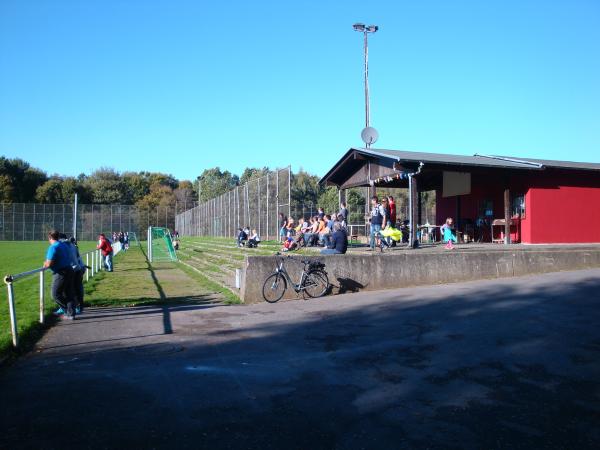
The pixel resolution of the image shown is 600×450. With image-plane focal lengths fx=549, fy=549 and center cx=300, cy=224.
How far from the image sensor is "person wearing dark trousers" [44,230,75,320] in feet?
33.0

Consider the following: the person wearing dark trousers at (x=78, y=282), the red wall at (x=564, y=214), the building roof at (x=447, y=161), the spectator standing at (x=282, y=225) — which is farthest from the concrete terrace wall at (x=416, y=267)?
the spectator standing at (x=282, y=225)

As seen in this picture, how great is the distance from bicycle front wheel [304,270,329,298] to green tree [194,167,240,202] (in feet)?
202

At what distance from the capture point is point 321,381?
19.4 feet

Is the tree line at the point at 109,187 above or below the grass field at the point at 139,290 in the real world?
→ above

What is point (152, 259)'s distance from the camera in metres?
29.5

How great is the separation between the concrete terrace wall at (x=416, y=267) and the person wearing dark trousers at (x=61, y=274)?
362 cm

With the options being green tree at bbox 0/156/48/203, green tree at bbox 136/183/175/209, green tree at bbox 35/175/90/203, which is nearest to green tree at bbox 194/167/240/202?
green tree at bbox 136/183/175/209

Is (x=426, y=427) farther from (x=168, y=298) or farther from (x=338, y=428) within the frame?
(x=168, y=298)

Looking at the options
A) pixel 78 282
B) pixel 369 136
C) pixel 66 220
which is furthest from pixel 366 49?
pixel 66 220

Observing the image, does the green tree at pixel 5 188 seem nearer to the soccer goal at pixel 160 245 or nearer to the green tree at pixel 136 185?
the green tree at pixel 136 185

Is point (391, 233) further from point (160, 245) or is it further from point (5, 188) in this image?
point (5, 188)

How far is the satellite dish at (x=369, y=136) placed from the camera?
2306cm

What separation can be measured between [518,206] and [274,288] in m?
12.8

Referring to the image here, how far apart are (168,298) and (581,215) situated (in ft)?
52.4
